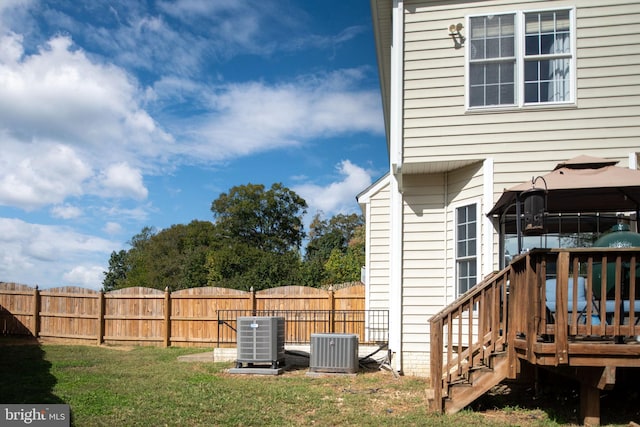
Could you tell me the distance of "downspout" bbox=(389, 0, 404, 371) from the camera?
27.6ft

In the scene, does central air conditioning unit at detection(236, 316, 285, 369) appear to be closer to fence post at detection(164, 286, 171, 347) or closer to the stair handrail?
the stair handrail

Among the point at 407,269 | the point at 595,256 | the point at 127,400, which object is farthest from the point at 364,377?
the point at 595,256

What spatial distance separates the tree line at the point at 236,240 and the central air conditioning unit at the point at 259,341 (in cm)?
1953

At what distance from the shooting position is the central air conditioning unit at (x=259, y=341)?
9.62m

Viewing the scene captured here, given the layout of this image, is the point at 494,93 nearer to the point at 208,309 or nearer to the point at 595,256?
the point at 595,256

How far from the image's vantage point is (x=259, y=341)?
381 inches

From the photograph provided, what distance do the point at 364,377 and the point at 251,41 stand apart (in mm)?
8877

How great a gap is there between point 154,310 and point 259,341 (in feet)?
22.7

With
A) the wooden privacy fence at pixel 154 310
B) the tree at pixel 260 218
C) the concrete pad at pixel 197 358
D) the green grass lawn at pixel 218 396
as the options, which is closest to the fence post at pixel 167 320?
the wooden privacy fence at pixel 154 310

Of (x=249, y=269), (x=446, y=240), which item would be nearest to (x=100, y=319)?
(x=249, y=269)

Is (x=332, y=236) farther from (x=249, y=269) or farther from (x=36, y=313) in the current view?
(x=36, y=313)

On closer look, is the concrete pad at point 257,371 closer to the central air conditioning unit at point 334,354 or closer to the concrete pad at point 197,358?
the central air conditioning unit at point 334,354

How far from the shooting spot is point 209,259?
96.2 feet

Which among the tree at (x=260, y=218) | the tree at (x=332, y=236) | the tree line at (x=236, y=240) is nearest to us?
the tree line at (x=236, y=240)
